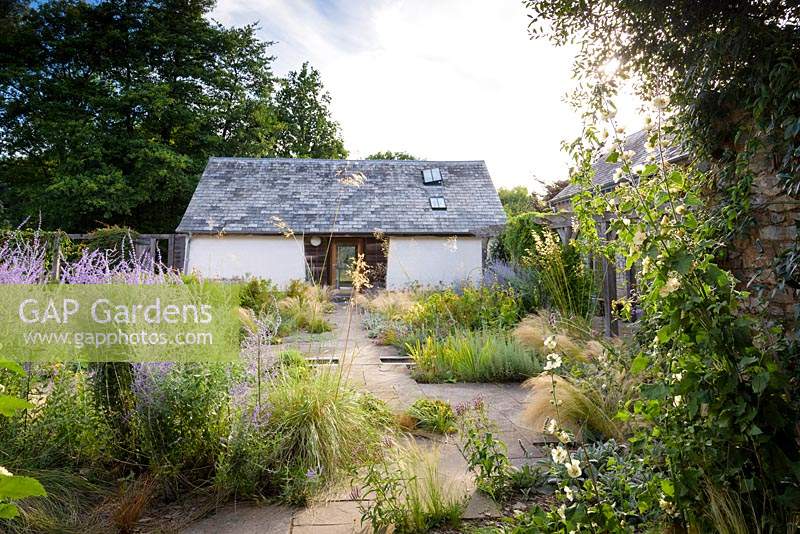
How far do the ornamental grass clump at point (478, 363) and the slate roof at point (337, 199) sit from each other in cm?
913

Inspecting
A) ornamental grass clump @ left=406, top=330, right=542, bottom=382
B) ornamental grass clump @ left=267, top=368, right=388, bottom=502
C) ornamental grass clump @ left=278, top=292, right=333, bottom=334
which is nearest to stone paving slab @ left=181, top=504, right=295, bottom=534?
ornamental grass clump @ left=267, top=368, right=388, bottom=502

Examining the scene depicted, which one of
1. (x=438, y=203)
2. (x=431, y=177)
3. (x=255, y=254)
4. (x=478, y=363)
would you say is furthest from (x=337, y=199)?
(x=478, y=363)

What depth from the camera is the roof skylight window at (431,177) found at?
17922 millimetres

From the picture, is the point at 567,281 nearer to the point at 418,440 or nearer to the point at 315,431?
the point at 418,440

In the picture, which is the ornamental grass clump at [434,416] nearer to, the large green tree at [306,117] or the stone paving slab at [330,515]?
the stone paving slab at [330,515]

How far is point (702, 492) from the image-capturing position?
2053 mm

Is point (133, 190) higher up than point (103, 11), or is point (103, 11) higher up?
point (103, 11)

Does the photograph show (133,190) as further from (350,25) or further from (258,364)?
(258,364)

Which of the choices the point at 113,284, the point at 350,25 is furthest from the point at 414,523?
the point at 350,25

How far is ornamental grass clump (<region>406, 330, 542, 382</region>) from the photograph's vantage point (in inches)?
206

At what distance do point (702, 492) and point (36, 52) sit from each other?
25.1 m

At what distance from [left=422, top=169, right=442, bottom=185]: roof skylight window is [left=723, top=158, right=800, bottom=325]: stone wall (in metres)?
15.6

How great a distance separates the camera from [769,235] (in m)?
2.46

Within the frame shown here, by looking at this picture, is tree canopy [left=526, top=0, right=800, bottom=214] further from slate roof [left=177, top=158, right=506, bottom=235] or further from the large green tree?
the large green tree
